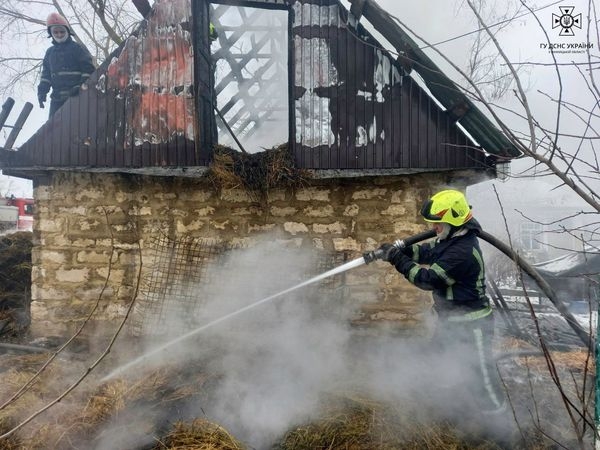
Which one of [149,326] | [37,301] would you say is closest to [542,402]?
[149,326]

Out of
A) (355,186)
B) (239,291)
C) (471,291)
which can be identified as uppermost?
(355,186)

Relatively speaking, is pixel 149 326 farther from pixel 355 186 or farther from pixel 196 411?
pixel 355 186

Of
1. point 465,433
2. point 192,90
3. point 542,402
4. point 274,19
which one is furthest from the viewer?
point 274,19

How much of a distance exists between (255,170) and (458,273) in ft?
9.61

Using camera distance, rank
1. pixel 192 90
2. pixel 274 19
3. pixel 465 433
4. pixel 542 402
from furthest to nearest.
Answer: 1. pixel 274 19
2. pixel 192 90
3. pixel 542 402
4. pixel 465 433

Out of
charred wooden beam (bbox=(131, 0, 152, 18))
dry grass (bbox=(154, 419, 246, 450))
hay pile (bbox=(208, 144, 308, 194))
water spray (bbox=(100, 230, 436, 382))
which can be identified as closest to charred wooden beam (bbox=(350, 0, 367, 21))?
hay pile (bbox=(208, 144, 308, 194))

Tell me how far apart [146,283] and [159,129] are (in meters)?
2.15

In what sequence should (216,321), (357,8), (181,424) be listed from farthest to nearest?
(357,8) → (216,321) → (181,424)

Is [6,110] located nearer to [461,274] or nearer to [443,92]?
[443,92]

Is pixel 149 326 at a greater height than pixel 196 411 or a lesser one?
greater

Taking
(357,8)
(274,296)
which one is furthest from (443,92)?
(274,296)

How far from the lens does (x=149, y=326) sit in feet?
17.9

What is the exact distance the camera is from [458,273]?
12.4 ft

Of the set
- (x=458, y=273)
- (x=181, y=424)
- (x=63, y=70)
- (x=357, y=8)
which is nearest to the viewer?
(x=181, y=424)
